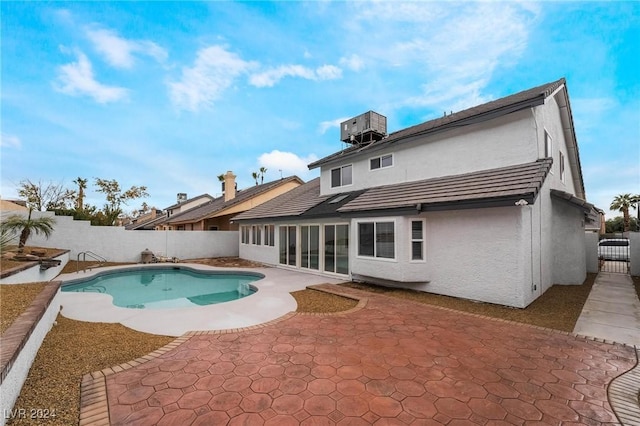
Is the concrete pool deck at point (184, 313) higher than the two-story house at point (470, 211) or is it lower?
lower

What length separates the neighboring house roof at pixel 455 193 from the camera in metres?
8.06

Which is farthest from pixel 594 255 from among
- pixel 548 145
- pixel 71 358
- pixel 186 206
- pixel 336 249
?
pixel 186 206

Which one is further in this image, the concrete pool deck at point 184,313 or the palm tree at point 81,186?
the palm tree at point 81,186

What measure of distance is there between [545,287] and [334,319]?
8740 millimetres

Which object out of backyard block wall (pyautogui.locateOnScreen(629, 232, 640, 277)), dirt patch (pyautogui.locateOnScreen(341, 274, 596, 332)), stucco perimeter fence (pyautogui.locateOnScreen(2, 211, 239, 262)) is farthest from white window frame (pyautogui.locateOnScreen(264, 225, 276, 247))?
backyard block wall (pyautogui.locateOnScreen(629, 232, 640, 277))

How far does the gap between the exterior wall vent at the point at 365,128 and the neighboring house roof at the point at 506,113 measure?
68cm

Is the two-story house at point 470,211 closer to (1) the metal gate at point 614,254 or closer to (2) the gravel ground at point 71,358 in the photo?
(1) the metal gate at point 614,254

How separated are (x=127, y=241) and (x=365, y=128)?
18831 mm

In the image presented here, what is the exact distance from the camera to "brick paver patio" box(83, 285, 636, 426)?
3.43 m

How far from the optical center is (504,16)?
11391 mm

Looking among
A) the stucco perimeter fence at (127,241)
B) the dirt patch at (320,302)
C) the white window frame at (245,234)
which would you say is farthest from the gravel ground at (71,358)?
the stucco perimeter fence at (127,241)

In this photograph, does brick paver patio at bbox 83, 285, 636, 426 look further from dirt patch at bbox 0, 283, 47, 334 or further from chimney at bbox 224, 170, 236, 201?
chimney at bbox 224, 170, 236, 201

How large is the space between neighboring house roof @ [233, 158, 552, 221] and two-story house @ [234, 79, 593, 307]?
39 millimetres

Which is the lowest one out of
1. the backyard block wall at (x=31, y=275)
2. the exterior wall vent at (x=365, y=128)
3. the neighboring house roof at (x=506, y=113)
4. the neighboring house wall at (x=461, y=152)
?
the backyard block wall at (x=31, y=275)
